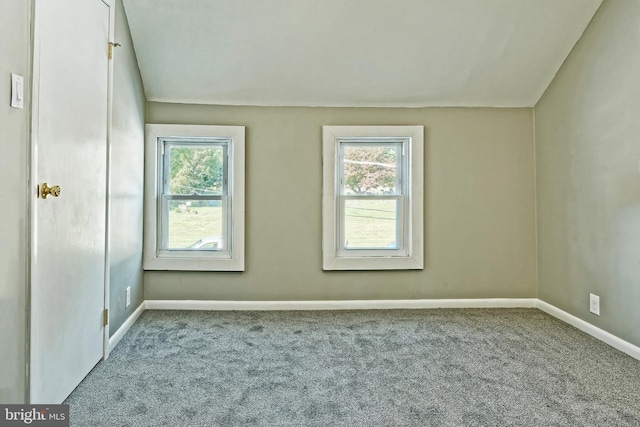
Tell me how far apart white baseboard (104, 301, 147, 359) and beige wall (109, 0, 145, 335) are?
0.04 metres

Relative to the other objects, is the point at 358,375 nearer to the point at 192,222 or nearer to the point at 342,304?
the point at 342,304

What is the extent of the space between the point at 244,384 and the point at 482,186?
2.56m

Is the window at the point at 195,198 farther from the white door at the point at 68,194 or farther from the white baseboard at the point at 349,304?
the white door at the point at 68,194

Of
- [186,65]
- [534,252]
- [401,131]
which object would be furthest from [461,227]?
[186,65]

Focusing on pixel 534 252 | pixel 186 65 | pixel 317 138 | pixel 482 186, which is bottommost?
pixel 534 252

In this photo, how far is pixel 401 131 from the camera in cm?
323

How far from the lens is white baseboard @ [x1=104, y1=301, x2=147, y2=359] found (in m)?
2.33

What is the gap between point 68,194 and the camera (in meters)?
1.76

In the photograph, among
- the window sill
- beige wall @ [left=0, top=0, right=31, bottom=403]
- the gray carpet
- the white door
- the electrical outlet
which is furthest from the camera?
the window sill

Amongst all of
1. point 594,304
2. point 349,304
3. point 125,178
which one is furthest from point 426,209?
point 125,178

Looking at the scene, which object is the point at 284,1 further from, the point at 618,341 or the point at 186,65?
the point at 618,341

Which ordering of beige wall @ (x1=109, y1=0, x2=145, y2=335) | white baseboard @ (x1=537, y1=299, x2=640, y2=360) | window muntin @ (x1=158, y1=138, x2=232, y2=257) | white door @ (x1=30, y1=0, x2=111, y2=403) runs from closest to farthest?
white door @ (x1=30, y1=0, x2=111, y2=403) < white baseboard @ (x1=537, y1=299, x2=640, y2=360) < beige wall @ (x1=109, y1=0, x2=145, y2=335) < window muntin @ (x1=158, y1=138, x2=232, y2=257)

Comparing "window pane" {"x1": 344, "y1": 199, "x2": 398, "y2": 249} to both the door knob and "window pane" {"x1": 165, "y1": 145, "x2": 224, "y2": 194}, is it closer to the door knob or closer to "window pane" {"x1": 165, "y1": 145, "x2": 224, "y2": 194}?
"window pane" {"x1": 165, "y1": 145, "x2": 224, "y2": 194}

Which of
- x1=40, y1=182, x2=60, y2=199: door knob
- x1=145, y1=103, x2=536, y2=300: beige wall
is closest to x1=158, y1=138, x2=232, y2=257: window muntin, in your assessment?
x1=145, y1=103, x2=536, y2=300: beige wall
